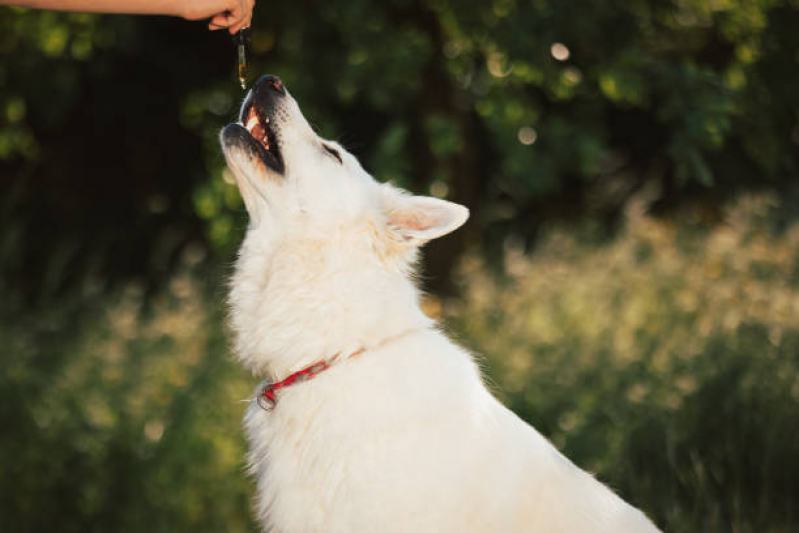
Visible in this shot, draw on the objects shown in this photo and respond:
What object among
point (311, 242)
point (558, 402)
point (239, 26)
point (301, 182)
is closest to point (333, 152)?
point (301, 182)

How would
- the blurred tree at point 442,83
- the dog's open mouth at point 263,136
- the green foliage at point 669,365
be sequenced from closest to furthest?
1. the dog's open mouth at point 263,136
2. the green foliage at point 669,365
3. the blurred tree at point 442,83

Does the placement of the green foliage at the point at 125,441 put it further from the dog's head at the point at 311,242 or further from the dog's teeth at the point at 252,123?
the dog's teeth at the point at 252,123

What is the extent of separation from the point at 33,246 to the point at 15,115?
3.78 metres

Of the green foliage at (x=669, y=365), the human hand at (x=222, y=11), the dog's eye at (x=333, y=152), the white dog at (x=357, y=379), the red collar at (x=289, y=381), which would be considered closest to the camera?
the white dog at (x=357, y=379)

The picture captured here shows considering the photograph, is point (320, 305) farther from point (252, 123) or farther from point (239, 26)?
point (239, 26)

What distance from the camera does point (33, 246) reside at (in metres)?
10.6

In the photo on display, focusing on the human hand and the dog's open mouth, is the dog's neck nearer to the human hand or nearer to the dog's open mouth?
the dog's open mouth

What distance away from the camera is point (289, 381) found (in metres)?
2.96

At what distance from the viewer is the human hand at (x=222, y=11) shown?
2.81 metres

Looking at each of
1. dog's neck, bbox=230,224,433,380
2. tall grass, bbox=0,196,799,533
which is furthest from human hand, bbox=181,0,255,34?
tall grass, bbox=0,196,799,533

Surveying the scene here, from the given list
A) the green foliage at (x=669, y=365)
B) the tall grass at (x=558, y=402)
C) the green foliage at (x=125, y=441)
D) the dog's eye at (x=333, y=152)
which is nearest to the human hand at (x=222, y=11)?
the dog's eye at (x=333, y=152)

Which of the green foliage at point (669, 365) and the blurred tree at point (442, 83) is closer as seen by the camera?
Result: the green foliage at point (669, 365)

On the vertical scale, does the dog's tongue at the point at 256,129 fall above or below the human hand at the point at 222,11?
below

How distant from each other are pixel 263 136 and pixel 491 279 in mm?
4235
